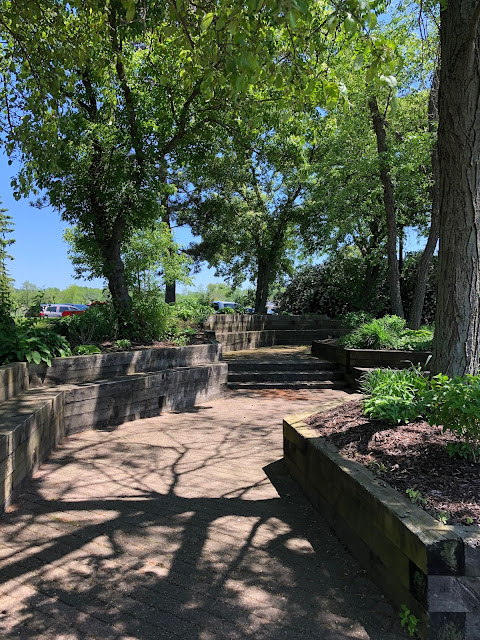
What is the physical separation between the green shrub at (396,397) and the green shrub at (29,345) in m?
3.85

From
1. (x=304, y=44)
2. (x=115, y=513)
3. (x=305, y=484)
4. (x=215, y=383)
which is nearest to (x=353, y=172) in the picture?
(x=215, y=383)

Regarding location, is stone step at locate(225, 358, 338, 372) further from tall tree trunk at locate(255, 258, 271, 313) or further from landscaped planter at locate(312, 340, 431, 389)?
tall tree trunk at locate(255, 258, 271, 313)

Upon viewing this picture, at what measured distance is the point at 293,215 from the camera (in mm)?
18781

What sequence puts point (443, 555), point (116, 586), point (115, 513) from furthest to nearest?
1. point (115, 513)
2. point (116, 586)
3. point (443, 555)

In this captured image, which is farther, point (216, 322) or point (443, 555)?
point (216, 322)

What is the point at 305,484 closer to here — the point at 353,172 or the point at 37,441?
the point at 37,441

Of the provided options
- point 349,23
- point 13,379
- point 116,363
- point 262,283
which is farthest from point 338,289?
point 349,23

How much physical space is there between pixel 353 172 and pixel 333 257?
5.86 m

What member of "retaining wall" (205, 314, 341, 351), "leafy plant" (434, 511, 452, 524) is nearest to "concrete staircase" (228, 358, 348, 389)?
"retaining wall" (205, 314, 341, 351)

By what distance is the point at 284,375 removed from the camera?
934 centimetres

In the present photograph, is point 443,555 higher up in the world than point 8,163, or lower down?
lower down

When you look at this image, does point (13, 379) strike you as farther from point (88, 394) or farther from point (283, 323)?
point (283, 323)

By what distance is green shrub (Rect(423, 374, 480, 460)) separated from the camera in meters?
2.73

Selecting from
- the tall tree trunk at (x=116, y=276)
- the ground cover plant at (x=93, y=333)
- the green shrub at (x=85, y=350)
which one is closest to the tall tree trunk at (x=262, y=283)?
the ground cover plant at (x=93, y=333)
